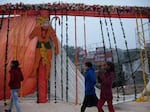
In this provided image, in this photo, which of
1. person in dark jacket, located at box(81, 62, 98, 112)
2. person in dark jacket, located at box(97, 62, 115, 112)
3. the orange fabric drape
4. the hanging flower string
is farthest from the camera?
the orange fabric drape

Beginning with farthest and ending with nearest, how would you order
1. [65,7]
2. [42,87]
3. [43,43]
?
[65,7] < [43,43] < [42,87]

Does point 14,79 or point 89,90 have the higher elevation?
point 14,79

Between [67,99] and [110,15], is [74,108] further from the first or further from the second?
[110,15]

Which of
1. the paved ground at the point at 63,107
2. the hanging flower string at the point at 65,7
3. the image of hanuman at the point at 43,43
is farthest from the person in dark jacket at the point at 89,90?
the hanging flower string at the point at 65,7

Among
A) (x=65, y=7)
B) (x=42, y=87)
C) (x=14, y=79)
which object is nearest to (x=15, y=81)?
(x=14, y=79)

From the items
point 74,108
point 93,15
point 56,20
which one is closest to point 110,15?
point 93,15

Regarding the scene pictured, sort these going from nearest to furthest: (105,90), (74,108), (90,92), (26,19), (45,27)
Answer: (105,90) → (90,92) → (74,108) → (45,27) → (26,19)

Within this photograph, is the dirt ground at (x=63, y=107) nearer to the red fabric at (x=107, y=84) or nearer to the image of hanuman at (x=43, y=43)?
the image of hanuman at (x=43, y=43)

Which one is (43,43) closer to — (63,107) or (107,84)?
(63,107)

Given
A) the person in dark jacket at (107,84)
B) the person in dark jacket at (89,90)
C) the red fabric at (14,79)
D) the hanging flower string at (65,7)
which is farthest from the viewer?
the hanging flower string at (65,7)

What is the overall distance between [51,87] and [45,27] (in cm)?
204

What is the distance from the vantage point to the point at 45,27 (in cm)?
820

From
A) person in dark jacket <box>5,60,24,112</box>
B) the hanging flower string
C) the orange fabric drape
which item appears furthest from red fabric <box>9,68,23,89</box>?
the hanging flower string

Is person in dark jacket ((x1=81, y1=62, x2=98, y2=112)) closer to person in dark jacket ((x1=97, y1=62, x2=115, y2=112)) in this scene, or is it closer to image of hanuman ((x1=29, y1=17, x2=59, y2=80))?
person in dark jacket ((x1=97, y1=62, x2=115, y2=112))
